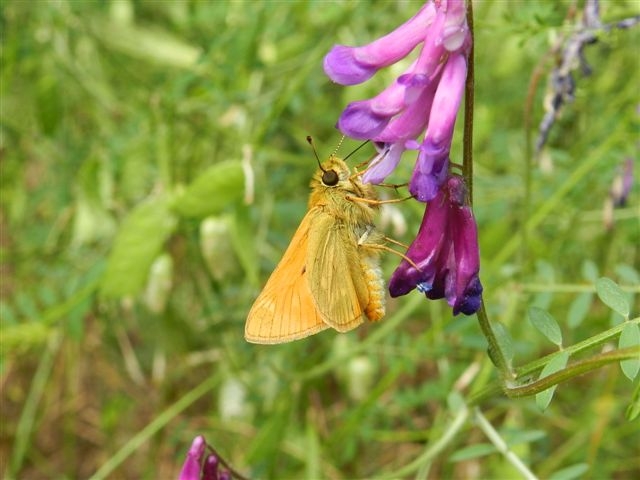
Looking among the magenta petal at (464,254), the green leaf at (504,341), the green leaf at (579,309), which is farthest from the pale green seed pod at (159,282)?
the magenta petal at (464,254)

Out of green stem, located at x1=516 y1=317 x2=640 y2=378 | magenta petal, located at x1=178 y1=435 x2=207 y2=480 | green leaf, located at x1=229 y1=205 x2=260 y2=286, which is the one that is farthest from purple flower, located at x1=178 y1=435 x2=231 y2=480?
green leaf, located at x1=229 y1=205 x2=260 y2=286

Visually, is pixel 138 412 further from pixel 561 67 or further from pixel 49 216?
pixel 561 67

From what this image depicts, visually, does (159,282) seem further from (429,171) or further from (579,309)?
(429,171)

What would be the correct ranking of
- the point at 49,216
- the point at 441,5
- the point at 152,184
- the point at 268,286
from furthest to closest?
the point at 49,216 → the point at 152,184 → the point at 268,286 → the point at 441,5

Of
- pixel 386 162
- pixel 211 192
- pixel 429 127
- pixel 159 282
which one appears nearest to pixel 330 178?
pixel 386 162

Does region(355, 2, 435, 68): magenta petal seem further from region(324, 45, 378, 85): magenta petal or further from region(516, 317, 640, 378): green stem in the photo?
region(516, 317, 640, 378): green stem

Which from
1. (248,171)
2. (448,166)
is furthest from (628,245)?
(448,166)

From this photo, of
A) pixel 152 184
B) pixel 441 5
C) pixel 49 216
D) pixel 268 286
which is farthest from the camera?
pixel 49 216

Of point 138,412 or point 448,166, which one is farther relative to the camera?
point 138,412
